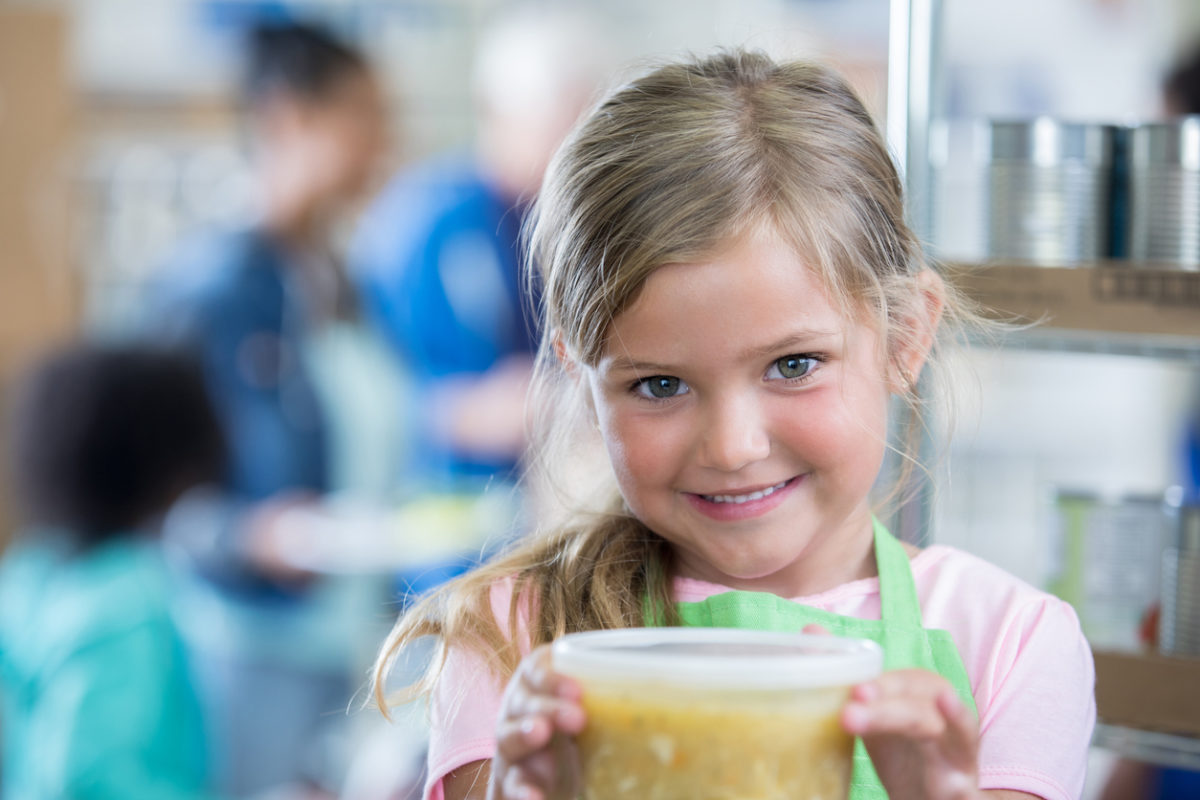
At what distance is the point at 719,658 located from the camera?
24.6 inches

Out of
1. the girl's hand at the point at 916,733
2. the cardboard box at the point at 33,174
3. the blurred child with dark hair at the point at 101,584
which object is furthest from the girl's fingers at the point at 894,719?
the cardboard box at the point at 33,174

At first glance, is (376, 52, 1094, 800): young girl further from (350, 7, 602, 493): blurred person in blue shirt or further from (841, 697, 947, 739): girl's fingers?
(350, 7, 602, 493): blurred person in blue shirt

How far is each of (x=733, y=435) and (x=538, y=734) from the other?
27cm

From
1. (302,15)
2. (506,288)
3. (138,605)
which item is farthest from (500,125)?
(302,15)

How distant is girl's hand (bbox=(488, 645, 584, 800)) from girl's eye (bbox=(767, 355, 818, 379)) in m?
0.29

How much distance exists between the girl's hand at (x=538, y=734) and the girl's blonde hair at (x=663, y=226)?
24 centimetres

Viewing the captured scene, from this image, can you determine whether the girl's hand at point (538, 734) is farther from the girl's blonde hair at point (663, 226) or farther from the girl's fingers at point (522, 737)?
the girl's blonde hair at point (663, 226)

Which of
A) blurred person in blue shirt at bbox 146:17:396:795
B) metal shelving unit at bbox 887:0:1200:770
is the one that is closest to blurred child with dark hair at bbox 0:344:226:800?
blurred person in blue shirt at bbox 146:17:396:795

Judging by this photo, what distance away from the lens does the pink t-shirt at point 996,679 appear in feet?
2.84

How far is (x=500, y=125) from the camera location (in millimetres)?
2604

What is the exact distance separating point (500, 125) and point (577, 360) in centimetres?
174

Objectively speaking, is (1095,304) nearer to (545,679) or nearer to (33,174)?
(545,679)

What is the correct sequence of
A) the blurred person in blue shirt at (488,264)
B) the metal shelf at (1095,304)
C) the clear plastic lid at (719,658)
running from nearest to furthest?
the clear plastic lid at (719,658) → the metal shelf at (1095,304) → the blurred person in blue shirt at (488,264)

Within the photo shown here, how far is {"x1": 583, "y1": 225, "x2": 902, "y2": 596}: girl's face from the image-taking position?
0.85 m
